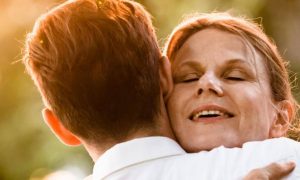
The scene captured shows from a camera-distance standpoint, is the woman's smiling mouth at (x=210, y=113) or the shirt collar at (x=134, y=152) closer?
the shirt collar at (x=134, y=152)

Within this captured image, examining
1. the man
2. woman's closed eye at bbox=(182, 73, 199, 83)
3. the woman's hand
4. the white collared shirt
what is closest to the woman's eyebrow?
woman's closed eye at bbox=(182, 73, 199, 83)

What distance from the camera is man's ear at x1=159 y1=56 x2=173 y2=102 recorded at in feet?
12.1

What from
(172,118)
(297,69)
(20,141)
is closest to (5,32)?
(20,141)

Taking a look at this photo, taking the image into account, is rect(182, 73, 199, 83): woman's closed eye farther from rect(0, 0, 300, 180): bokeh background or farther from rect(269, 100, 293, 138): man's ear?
rect(0, 0, 300, 180): bokeh background

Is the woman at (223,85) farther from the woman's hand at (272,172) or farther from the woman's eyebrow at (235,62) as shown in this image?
the woman's hand at (272,172)

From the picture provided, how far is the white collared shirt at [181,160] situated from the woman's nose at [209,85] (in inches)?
15.2

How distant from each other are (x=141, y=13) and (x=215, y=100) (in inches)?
19.8

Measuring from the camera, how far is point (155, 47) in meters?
3.62

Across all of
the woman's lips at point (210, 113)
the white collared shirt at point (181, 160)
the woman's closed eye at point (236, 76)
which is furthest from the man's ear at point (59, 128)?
the woman's closed eye at point (236, 76)

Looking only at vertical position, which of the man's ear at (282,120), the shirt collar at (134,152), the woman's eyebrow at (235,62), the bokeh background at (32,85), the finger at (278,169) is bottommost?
the bokeh background at (32,85)

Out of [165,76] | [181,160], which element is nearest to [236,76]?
[165,76]

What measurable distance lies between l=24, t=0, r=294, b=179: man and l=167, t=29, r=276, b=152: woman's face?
24 centimetres

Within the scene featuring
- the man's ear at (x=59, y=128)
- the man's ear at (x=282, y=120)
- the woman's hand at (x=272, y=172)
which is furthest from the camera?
the man's ear at (x=282, y=120)

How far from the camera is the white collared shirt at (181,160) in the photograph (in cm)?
331
